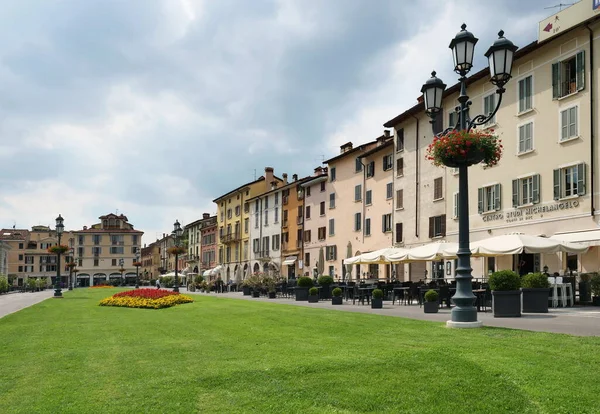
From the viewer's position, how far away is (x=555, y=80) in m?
26.3

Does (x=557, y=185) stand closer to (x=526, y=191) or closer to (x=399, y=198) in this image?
(x=526, y=191)

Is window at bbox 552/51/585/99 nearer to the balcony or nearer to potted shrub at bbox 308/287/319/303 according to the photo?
potted shrub at bbox 308/287/319/303

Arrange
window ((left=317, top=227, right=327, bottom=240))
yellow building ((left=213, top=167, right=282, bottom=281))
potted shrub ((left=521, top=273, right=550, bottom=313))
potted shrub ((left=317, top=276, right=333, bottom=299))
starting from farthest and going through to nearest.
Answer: yellow building ((left=213, top=167, right=282, bottom=281))
window ((left=317, top=227, right=327, bottom=240))
potted shrub ((left=317, top=276, right=333, bottom=299))
potted shrub ((left=521, top=273, right=550, bottom=313))

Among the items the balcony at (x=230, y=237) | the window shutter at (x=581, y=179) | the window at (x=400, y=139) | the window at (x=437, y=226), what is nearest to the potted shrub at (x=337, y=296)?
the window shutter at (x=581, y=179)

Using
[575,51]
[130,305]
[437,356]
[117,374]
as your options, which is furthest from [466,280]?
[575,51]

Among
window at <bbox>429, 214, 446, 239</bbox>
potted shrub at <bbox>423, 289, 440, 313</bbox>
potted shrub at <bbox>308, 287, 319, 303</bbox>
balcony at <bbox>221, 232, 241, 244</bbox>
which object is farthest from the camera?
balcony at <bbox>221, 232, 241, 244</bbox>

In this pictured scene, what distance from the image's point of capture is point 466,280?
39.3 ft

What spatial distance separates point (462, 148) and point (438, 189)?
23587mm

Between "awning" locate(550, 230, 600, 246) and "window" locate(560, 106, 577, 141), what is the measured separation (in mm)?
4388

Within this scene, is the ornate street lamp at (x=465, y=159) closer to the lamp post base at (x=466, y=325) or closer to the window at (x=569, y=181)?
the lamp post base at (x=466, y=325)

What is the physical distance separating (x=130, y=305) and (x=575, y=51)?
22.2 metres

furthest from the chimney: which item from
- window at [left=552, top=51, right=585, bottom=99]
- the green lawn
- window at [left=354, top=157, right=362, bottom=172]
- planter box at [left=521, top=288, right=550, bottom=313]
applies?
the green lawn

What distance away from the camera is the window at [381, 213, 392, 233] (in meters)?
41.2

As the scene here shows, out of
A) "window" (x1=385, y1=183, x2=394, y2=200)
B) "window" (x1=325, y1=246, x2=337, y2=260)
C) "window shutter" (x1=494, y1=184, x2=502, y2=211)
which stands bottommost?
"window" (x1=325, y1=246, x2=337, y2=260)
